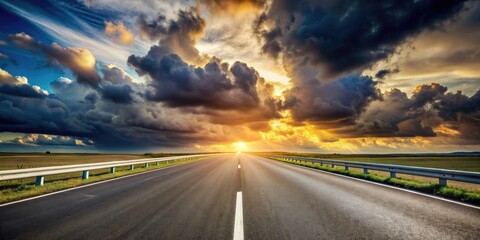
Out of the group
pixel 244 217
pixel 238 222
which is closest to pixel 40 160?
pixel 244 217

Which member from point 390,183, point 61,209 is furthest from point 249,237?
point 390,183

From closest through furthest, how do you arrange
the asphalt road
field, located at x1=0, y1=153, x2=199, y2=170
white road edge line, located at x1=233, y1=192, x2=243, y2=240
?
white road edge line, located at x1=233, y1=192, x2=243, y2=240, the asphalt road, field, located at x1=0, y1=153, x2=199, y2=170

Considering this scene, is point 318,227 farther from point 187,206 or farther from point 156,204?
point 156,204

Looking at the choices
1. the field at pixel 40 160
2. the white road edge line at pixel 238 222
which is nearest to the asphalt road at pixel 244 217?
the white road edge line at pixel 238 222

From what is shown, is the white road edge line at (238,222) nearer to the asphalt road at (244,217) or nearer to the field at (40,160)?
the asphalt road at (244,217)

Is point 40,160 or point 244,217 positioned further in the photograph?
point 40,160

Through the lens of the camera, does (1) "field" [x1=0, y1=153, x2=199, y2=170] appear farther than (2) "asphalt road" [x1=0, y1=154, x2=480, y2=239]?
Yes

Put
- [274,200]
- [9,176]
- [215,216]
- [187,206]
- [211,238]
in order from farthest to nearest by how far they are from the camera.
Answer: [9,176], [274,200], [187,206], [215,216], [211,238]

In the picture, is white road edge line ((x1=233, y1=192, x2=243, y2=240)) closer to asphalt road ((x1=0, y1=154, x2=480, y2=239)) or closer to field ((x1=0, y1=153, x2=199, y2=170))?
asphalt road ((x1=0, y1=154, x2=480, y2=239))

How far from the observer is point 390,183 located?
1102 cm

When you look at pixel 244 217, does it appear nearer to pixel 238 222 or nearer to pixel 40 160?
pixel 238 222

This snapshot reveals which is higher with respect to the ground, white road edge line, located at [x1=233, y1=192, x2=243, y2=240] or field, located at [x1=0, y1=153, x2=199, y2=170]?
white road edge line, located at [x1=233, y1=192, x2=243, y2=240]

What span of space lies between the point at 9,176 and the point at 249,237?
9.73 meters

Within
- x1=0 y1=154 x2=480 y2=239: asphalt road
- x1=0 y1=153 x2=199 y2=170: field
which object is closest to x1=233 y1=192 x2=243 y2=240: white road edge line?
x1=0 y1=154 x2=480 y2=239: asphalt road
